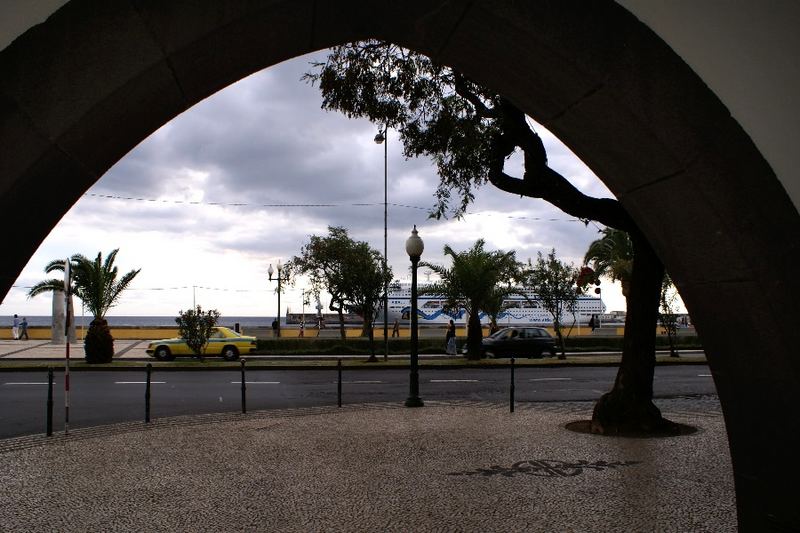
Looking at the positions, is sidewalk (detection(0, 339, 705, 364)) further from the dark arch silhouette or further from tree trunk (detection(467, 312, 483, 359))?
the dark arch silhouette

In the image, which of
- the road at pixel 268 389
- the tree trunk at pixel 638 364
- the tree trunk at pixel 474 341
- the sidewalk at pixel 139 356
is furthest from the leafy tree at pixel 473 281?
the tree trunk at pixel 638 364

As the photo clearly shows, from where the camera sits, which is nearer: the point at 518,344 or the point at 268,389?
the point at 268,389

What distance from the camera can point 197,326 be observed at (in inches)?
980

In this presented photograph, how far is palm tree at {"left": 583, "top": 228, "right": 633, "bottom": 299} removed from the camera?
90.3 feet

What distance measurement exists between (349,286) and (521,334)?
8.04m

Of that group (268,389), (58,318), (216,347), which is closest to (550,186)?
(268,389)

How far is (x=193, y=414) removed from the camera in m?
12.2

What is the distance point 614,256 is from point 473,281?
7.01 m

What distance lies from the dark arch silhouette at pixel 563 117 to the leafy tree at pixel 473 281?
77.7 ft

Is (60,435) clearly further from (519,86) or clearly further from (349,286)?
(349,286)

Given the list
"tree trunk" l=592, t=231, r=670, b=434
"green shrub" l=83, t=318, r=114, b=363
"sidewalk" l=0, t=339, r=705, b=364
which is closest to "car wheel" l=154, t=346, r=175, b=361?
"sidewalk" l=0, t=339, r=705, b=364

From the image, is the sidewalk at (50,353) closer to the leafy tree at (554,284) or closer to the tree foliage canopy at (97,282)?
the tree foliage canopy at (97,282)

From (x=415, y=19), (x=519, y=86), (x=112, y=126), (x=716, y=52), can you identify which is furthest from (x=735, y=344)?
→ (x=112, y=126)

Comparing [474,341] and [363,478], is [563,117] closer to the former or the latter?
[363,478]
